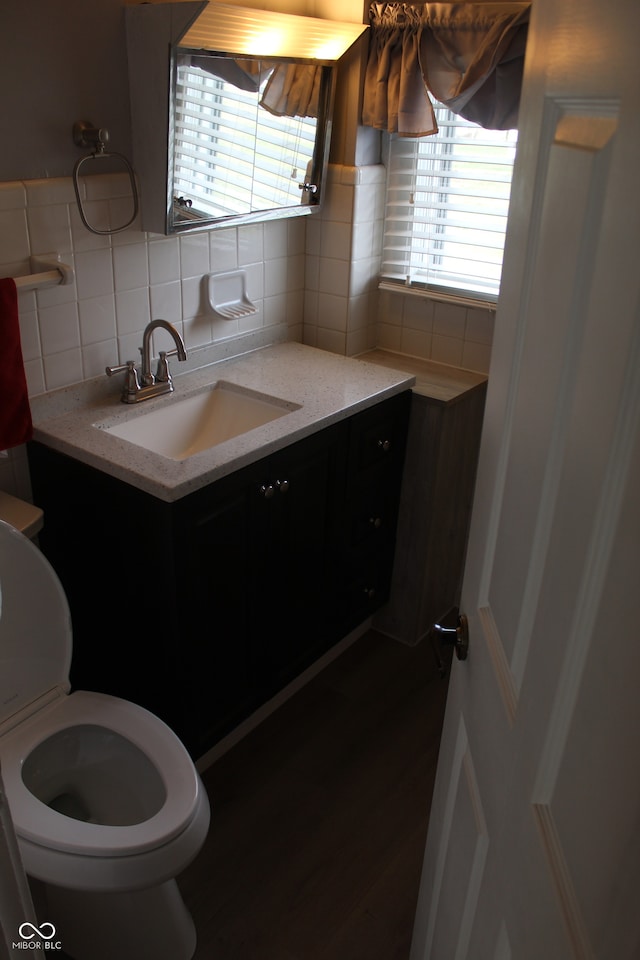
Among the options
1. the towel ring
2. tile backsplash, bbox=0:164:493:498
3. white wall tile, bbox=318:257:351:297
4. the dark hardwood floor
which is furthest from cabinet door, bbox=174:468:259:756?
white wall tile, bbox=318:257:351:297

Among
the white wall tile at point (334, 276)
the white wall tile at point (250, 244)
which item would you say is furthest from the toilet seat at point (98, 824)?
the white wall tile at point (334, 276)

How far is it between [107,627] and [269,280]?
3.88ft

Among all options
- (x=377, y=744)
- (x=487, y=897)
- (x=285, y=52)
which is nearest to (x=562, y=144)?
(x=487, y=897)

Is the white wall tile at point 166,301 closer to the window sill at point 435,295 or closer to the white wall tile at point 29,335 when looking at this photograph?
the white wall tile at point 29,335

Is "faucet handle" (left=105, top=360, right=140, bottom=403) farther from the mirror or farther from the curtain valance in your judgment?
the curtain valance

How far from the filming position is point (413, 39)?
2.14 meters

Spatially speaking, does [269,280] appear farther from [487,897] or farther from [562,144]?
[487,897]

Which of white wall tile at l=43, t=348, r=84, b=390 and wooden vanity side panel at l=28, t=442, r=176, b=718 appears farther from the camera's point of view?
white wall tile at l=43, t=348, r=84, b=390

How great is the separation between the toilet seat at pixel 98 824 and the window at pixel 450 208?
1.60m

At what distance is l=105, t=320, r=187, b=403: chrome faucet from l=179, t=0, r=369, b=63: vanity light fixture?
659 millimetres

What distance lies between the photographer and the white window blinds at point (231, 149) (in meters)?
1.85

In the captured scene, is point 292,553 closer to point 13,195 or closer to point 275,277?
point 275,277

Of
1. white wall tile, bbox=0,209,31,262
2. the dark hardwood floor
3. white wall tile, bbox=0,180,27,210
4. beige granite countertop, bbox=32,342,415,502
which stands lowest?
the dark hardwood floor

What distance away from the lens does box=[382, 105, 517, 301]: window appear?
7.48 feet
